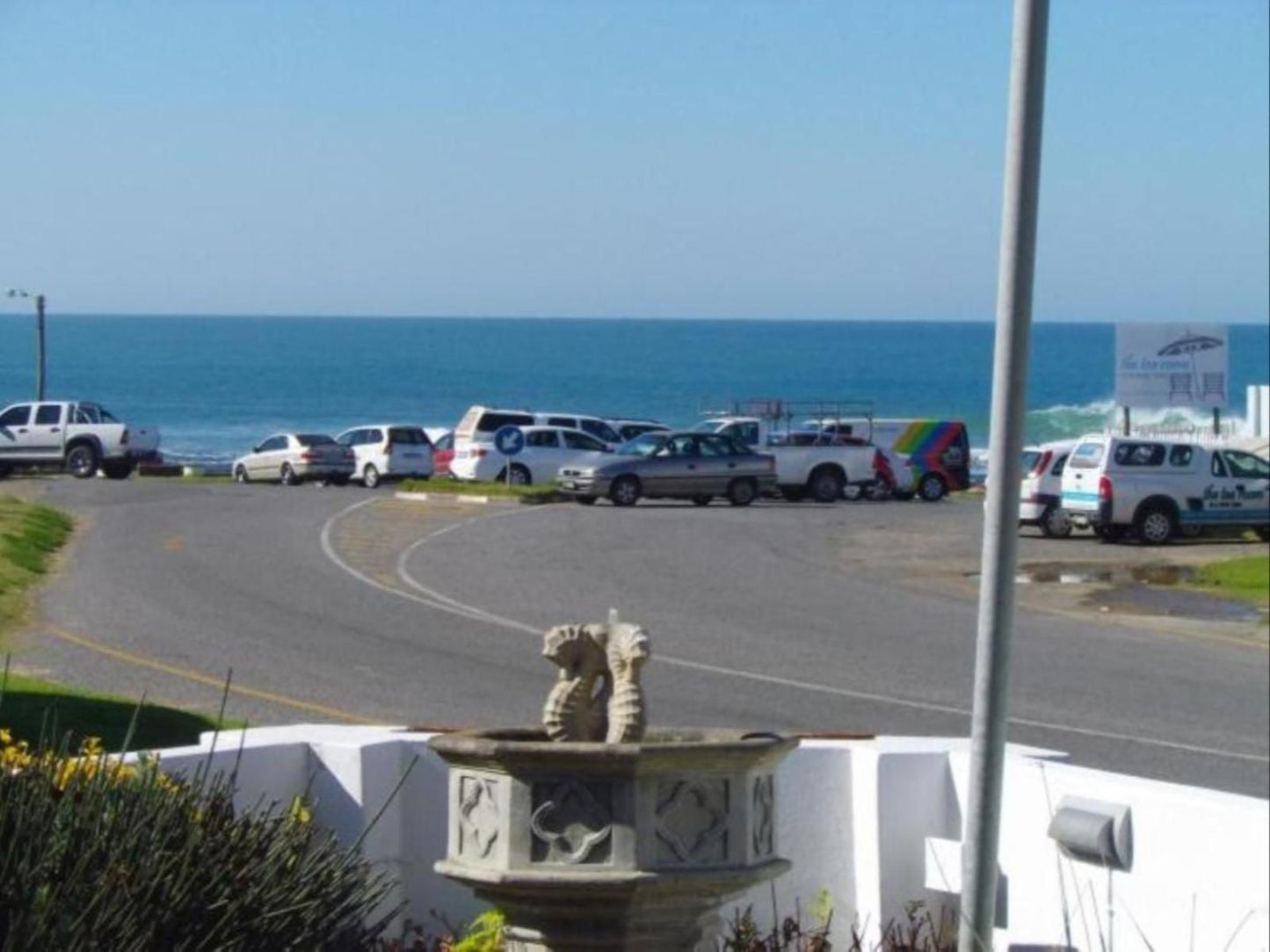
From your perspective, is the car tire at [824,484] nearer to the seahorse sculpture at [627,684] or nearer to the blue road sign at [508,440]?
the blue road sign at [508,440]

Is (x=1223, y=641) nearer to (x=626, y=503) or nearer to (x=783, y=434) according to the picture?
(x=626, y=503)

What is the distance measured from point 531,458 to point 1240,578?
72.1 feet

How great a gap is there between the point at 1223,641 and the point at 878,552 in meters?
11.6

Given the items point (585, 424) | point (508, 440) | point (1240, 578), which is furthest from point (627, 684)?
point (585, 424)

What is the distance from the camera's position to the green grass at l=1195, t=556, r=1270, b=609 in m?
29.3

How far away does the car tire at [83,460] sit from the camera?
51031mm

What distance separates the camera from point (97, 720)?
12883mm

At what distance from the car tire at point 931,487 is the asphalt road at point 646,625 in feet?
39.4

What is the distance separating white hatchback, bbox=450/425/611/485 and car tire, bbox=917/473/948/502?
7.34m

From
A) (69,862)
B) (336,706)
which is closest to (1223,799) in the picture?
(69,862)

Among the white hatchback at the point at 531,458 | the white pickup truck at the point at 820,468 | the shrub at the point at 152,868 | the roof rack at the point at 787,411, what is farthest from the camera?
the roof rack at the point at 787,411

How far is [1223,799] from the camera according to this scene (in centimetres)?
677

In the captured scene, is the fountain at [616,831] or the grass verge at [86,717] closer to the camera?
the fountain at [616,831]

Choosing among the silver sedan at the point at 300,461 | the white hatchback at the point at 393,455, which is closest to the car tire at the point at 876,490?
the white hatchback at the point at 393,455
